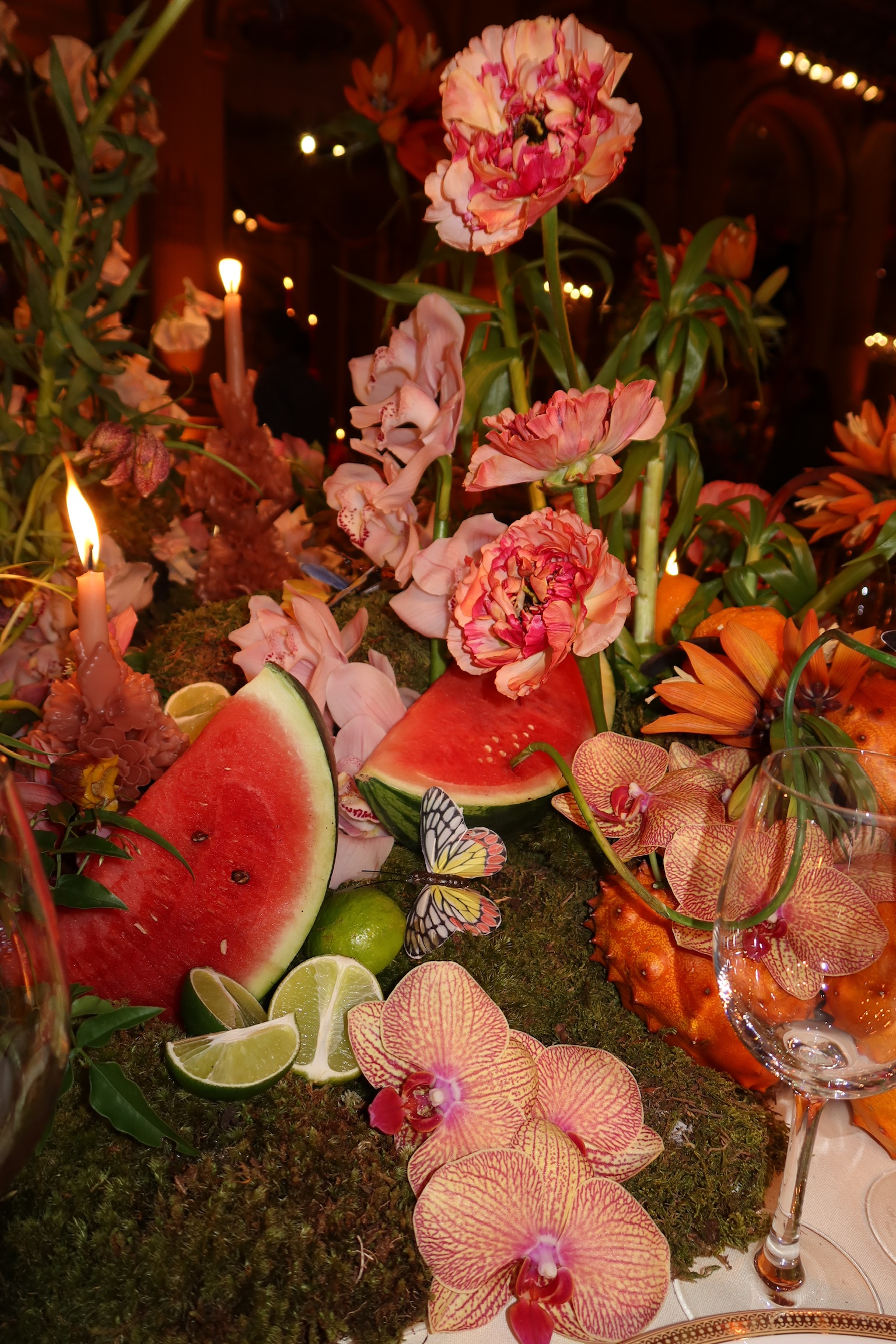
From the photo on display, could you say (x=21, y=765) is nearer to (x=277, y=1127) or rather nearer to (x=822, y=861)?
(x=277, y=1127)

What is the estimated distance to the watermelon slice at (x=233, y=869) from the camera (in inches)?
27.7

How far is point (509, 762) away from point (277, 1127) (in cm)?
34

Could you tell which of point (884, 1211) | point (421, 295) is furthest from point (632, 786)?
point (421, 295)

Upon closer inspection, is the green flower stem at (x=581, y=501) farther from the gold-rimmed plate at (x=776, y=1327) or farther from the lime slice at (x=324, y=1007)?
the gold-rimmed plate at (x=776, y=1327)

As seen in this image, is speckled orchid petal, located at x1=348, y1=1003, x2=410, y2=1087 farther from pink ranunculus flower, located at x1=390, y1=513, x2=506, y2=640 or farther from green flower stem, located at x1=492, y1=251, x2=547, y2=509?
green flower stem, located at x1=492, y1=251, x2=547, y2=509

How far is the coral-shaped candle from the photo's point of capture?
3.89 feet

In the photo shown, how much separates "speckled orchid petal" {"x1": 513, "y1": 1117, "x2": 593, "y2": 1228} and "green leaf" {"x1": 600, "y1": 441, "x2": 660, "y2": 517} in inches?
18.6

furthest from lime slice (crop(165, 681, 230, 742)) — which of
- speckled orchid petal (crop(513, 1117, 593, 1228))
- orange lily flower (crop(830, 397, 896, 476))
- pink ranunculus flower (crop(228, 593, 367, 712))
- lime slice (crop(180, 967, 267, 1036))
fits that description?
orange lily flower (crop(830, 397, 896, 476))

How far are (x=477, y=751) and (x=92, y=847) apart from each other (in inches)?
12.8

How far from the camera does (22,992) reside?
0.41m

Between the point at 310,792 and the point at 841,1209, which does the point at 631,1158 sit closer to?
the point at 841,1209

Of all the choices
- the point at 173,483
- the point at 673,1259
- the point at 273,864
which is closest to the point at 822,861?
the point at 673,1259

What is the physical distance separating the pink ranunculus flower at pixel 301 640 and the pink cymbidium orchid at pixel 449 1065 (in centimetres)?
30

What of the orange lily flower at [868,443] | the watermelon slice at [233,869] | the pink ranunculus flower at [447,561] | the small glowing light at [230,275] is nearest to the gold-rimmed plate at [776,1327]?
the watermelon slice at [233,869]
